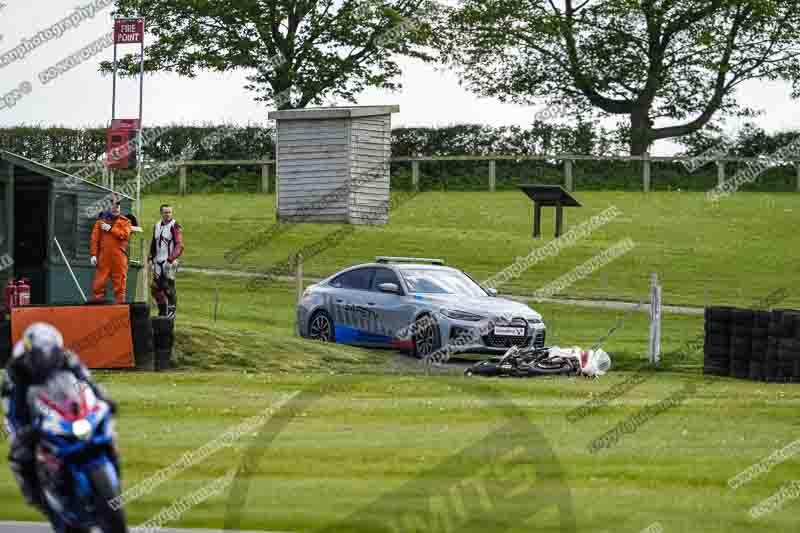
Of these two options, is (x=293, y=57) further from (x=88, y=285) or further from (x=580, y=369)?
(x=580, y=369)

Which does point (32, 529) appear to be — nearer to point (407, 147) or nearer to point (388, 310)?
point (388, 310)

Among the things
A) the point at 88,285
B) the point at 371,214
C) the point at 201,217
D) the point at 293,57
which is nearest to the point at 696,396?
the point at 88,285

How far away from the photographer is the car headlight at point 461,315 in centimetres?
2266

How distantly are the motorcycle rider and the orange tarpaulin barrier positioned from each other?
448 inches

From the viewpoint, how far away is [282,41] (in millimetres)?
55188

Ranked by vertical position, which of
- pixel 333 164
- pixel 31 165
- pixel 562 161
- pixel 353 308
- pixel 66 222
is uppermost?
pixel 562 161

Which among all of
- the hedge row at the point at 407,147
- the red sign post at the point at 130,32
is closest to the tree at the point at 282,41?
the hedge row at the point at 407,147

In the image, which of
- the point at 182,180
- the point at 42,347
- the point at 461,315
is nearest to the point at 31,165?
the point at 461,315

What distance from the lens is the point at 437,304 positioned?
2302 cm

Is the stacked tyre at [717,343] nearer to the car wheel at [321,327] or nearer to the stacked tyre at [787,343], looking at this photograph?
the stacked tyre at [787,343]

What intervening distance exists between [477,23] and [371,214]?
56.7 ft

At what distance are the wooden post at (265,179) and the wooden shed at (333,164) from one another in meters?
10.7

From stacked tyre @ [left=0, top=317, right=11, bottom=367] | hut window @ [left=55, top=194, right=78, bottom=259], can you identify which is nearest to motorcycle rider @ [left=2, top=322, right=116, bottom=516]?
stacked tyre @ [left=0, top=317, right=11, bottom=367]

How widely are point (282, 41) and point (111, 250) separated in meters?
31.7
